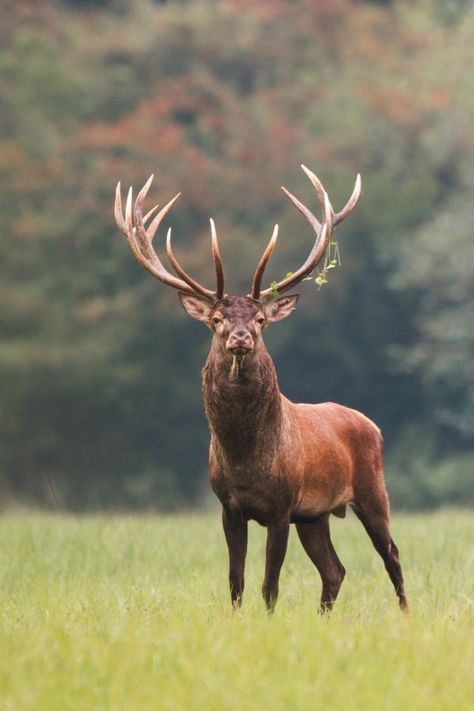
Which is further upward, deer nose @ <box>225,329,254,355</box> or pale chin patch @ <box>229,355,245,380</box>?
deer nose @ <box>225,329,254,355</box>

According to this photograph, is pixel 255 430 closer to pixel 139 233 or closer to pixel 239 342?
pixel 239 342

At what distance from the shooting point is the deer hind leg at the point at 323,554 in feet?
26.3

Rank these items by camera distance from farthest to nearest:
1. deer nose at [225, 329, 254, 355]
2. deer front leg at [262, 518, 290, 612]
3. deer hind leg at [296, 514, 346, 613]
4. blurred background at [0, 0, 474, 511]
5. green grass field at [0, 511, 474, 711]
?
1. blurred background at [0, 0, 474, 511]
2. deer hind leg at [296, 514, 346, 613]
3. deer front leg at [262, 518, 290, 612]
4. deer nose at [225, 329, 254, 355]
5. green grass field at [0, 511, 474, 711]

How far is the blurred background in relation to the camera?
1059 inches

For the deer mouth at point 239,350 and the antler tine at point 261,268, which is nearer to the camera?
the deer mouth at point 239,350

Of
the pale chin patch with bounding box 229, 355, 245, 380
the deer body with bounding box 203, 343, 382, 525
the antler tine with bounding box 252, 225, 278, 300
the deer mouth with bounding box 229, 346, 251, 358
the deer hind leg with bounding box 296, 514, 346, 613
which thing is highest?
the antler tine with bounding box 252, 225, 278, 300

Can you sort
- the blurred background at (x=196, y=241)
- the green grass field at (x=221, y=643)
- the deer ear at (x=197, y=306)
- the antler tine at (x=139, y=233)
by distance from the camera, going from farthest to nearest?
the blurred background at (x=196, y=241), the antler tine at (x=139, y=233), the deer ear at (x=197, y=306), the green grass field at (x=221, y=643)

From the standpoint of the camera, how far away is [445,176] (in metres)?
29.7

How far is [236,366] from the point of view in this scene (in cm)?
689

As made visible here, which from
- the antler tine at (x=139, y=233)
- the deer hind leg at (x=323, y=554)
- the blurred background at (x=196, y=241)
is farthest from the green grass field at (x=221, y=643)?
the blurred background at (x=196, y=241)

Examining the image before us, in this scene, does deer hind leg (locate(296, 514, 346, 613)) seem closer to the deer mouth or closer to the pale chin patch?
the pale chin patch

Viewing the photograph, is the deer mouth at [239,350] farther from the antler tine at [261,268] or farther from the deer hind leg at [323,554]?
the deer hind leg at [323,554]

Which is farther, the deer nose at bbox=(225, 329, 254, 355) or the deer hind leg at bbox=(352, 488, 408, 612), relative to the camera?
the deer hind leg at bbox=(352, 488, 408, 612)

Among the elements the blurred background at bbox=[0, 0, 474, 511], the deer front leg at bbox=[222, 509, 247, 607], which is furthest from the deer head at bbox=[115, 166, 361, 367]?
the blurred background at bbox=[0, 0, 474, 511]
